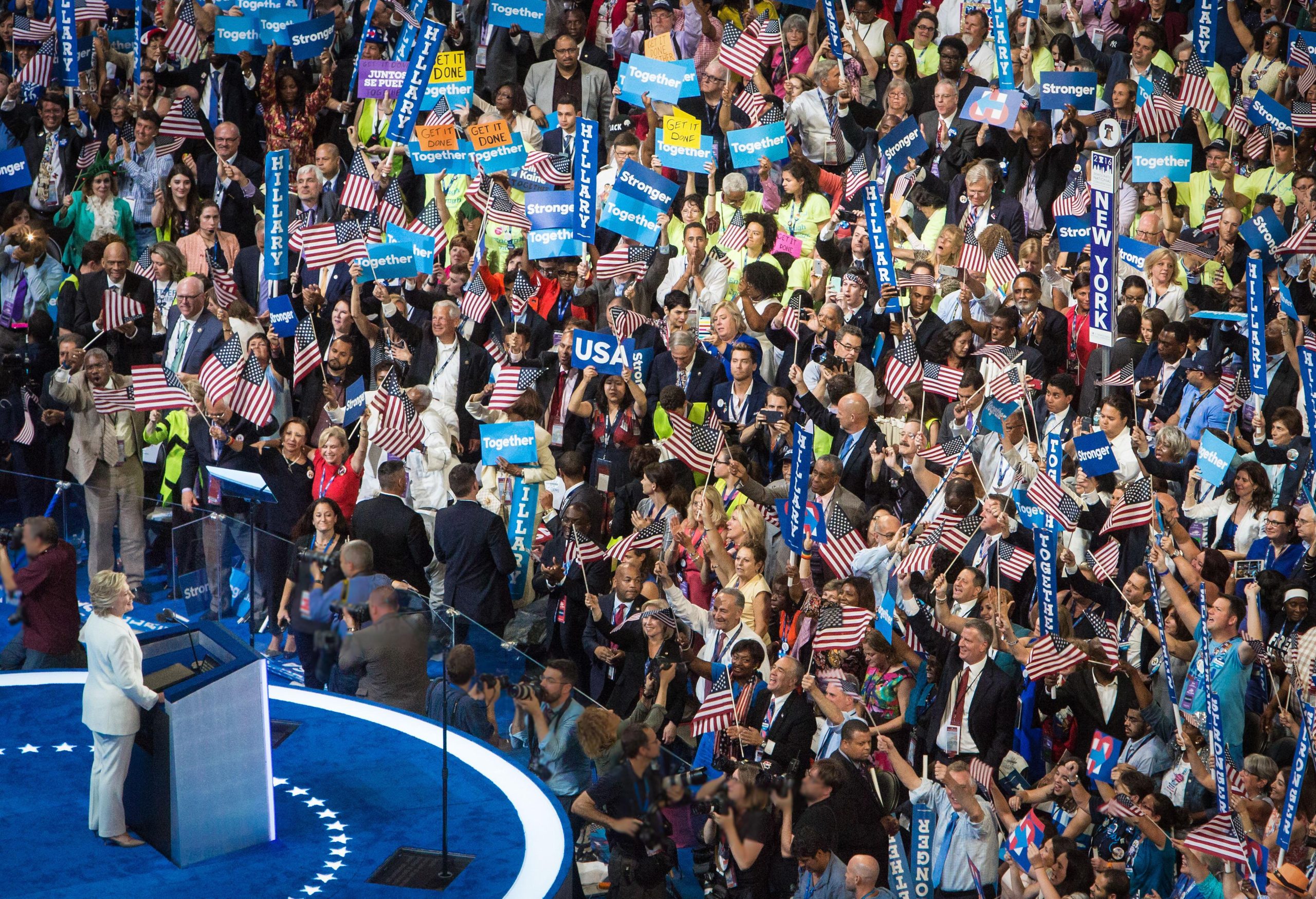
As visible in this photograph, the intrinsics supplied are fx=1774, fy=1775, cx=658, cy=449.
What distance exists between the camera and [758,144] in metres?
14.0

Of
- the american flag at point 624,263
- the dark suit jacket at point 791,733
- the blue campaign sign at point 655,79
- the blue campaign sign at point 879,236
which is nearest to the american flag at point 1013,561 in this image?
the dark suit jacket at point 791,733

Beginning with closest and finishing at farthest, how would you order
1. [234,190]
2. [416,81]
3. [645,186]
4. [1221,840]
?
[1221,840], [645,186], [416,81], [234,190]

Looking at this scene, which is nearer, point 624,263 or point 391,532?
point 391,532

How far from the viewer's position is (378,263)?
14.1 meters

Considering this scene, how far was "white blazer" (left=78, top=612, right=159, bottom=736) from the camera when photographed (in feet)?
27.2

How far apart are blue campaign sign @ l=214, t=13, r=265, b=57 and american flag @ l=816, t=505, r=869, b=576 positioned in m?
8.31

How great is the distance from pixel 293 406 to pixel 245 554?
2.72 metres

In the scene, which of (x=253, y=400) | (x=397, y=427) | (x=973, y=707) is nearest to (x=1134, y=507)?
(x=973, y=707)

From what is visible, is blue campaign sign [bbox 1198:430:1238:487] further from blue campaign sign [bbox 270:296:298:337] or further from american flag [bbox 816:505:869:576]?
blue campaign sign [bbox 270:296:298:337]

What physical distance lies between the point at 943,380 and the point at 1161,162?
248 cm

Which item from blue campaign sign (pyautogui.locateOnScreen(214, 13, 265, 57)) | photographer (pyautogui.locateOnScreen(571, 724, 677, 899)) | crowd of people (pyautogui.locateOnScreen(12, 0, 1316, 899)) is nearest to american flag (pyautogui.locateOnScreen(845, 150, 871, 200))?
crowd of people (pyautogui.locateOnScreen(12, 0, 1316, 899))

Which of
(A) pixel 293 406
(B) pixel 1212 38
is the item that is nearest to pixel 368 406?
(A) pixel 293 406

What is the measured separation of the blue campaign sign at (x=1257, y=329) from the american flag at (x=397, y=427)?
228 inches

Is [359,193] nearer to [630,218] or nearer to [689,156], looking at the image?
[630,218]
